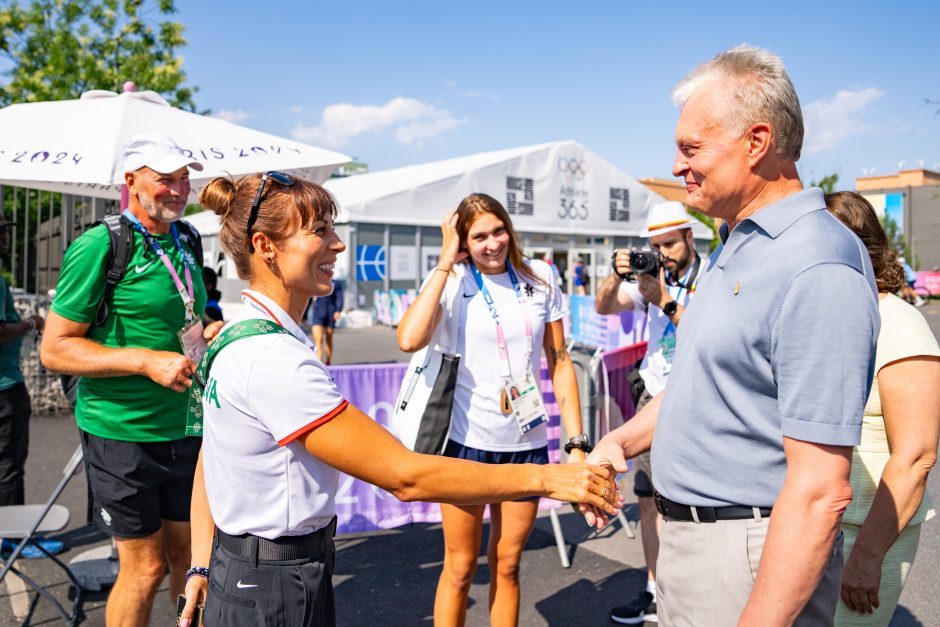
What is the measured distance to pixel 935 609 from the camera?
383 centimetres

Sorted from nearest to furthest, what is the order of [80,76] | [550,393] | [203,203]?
[203,203] → [550,393] → [80,76]

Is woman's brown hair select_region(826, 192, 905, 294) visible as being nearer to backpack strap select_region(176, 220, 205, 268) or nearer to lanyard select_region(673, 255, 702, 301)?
lanyard select_region(673, 255, 702, 301)

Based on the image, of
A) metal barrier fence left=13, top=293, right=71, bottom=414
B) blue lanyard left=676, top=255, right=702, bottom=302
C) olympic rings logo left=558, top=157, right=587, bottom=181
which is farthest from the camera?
olympic rings logo left=558, top=157, right=587, bottom=181

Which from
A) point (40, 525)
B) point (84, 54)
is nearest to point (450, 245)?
point (40, 525)

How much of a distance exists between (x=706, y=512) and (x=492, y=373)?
5.29 ft

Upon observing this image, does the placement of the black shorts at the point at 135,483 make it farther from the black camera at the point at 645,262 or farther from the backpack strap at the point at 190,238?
the black camera at the point at 645,262

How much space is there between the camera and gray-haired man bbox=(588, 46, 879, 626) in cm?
144

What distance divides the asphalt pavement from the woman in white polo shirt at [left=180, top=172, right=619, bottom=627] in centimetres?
222

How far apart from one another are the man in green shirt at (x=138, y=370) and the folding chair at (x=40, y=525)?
31.7 inches

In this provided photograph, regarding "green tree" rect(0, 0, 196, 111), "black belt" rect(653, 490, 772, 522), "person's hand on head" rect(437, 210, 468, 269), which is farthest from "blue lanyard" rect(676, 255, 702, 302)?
→ "green tree" rect(0, 0, 196, 111)

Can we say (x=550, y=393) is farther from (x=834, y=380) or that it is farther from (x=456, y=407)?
(x=834, y=380)

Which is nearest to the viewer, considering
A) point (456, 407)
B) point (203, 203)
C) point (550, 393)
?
point (203, 203)

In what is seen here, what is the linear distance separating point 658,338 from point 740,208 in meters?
2.32

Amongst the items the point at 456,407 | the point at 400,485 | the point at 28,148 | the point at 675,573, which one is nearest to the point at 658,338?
the point at 456,407
